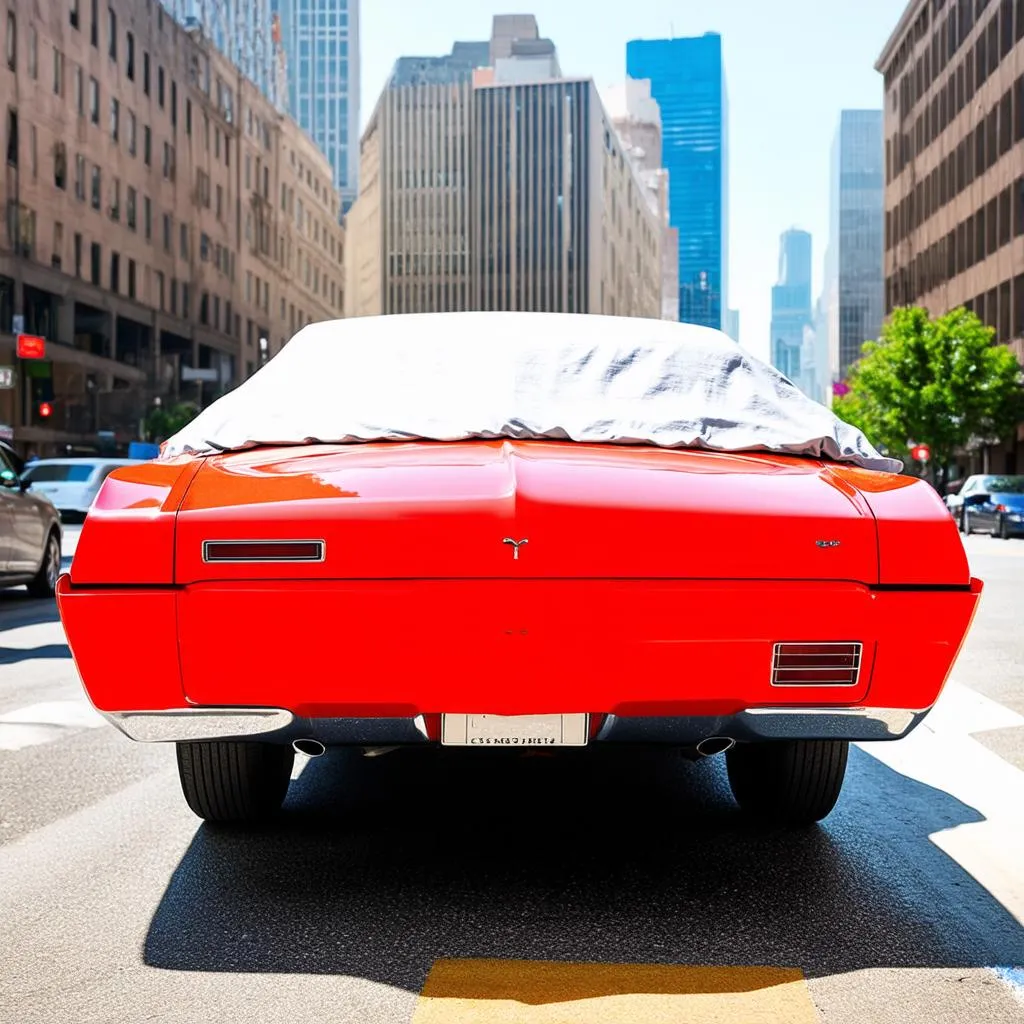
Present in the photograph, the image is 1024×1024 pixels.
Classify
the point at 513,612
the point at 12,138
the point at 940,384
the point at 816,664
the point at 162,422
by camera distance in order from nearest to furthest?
1. the point at 513,612
2. the point at 816,664
3. the point at 12,138
4. the point at 940,384
5. the point at 162,422

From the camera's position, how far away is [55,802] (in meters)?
5.19

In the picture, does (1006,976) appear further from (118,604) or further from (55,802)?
(55,802)

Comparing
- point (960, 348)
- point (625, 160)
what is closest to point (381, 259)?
→ point (625, 160)

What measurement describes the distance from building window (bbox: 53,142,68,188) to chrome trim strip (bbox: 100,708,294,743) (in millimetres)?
53725

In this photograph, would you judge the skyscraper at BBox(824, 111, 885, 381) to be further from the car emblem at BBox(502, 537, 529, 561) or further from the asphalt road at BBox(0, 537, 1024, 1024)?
the car emblem at BBox(502, 537, 529, 561)

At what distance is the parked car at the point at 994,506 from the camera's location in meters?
33.0

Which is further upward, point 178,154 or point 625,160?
point 625,160

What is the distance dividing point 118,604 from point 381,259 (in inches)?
5714

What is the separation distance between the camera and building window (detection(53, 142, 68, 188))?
2120 inches

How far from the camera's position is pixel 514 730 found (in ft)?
11.6

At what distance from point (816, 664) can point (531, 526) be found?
0.74 metres

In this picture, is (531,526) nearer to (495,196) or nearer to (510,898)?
(510,898)

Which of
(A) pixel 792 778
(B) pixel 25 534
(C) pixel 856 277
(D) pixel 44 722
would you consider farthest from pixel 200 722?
(C) pixel 856 277

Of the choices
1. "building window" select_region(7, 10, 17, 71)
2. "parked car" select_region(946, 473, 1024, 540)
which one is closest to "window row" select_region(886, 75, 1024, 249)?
"parked car" select_region(946, 473, 1024, 540)
